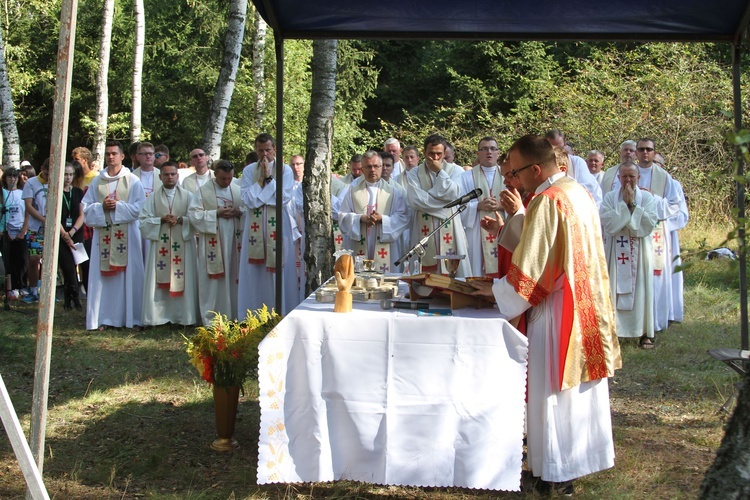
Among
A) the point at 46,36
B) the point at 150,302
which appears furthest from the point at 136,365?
the point at 46,36

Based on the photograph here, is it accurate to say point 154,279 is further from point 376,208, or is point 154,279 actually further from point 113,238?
point 376,208

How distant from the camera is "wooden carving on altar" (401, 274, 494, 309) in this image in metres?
4.59

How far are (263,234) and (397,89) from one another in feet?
67.6

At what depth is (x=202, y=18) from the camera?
25422mm

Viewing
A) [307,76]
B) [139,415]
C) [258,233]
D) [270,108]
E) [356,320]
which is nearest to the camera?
[356,320]

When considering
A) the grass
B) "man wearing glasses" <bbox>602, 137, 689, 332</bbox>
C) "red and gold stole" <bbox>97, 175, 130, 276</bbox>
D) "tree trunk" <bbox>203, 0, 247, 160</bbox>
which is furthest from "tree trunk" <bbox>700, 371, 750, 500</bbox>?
"tree trunk" <bbox>203, 0, 247, 160</bbox>

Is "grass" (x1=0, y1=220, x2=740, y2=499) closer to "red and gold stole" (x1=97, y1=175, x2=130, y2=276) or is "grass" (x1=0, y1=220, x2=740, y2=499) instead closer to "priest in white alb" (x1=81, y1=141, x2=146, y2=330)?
"priest in white alb" (x1=81, y1=141, x2=146, y2=330)

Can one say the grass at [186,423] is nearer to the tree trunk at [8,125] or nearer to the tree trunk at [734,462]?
the tree trunk at [734,462]

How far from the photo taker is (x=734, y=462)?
2.96 m

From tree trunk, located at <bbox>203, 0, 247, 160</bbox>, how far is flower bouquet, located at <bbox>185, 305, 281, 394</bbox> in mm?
7822

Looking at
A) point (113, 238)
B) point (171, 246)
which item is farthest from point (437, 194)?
point (113, 238)

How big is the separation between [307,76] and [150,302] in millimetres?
17523

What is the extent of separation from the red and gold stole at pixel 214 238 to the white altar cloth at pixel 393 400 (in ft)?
19.3

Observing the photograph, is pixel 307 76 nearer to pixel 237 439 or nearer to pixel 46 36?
pixel 46 36
